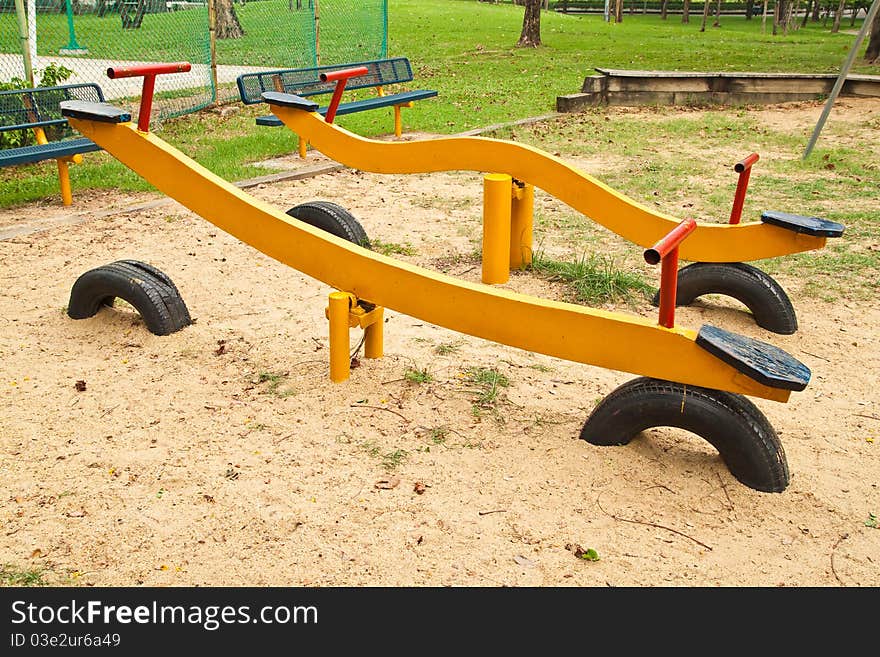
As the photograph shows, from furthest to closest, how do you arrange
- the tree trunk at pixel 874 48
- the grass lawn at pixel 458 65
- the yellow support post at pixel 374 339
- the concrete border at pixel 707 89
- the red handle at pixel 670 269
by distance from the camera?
the tree trunk at pixel 874 48 < the concrete border at pixel 707 89 < the grass lawn at pixel 458 65 < the yellow support post at pixel 374 339 < the red handle at pixel 670 269

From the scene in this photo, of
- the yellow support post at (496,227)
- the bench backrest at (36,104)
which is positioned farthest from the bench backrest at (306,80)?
the yellow support post at (496,227)

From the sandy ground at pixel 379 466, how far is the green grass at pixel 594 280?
223 mm

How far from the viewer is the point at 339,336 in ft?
12.1

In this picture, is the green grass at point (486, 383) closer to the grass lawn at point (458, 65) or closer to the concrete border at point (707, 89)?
the grass lawn at point (458, 65)

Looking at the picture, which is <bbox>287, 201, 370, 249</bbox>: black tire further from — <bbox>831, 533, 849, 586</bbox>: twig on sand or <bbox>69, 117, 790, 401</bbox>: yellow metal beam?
<bbox>831, 533, 849, 586</bbox>: twig on sand

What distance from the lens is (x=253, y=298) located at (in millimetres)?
4910

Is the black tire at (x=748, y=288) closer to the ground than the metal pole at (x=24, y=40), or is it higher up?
closer to the ground

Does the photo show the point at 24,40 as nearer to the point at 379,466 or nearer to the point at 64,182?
the point at 64,182

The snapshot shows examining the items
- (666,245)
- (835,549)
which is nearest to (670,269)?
(666,245)

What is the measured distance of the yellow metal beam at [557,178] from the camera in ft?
14.5

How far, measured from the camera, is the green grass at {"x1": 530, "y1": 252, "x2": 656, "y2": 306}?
4.96m

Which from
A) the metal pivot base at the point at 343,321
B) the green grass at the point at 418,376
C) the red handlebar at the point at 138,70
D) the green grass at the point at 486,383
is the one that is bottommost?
the green grass at the point at 486,383

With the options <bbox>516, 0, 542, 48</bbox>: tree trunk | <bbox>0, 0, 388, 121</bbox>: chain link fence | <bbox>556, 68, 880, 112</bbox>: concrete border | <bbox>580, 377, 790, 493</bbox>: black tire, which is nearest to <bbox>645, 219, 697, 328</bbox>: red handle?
<bbox>580, 377, 790, 493</bbox>: black tire

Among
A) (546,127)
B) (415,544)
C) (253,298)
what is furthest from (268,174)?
(415,544)
